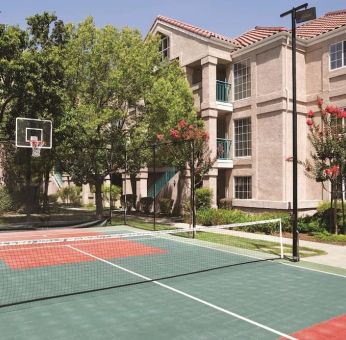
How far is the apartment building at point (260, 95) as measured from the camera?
23.5 metres

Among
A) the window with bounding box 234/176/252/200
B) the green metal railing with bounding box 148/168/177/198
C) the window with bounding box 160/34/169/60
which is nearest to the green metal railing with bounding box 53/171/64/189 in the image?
the green metal railing with bounding box 148/168/177/198

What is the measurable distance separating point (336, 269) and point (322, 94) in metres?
14.2

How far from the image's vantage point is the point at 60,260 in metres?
13.7

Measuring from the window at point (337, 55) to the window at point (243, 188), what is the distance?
28.0 ft

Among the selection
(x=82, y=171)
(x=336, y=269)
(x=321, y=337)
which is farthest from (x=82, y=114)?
(x=321, y=337)

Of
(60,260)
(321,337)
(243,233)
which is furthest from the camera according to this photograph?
(243,233)

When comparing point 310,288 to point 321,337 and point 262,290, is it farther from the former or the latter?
point 321,337

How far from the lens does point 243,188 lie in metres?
26.4

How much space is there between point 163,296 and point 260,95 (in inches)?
732

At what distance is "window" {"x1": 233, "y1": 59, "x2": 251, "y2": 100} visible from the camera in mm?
26312

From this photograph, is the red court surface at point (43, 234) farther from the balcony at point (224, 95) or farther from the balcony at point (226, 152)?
the balcony at point (224, 95)

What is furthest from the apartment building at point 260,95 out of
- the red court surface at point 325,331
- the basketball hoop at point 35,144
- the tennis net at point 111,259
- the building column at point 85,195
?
the building column at point 85,195

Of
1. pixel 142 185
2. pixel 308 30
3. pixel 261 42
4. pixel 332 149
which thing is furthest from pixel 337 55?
pixel 142 185

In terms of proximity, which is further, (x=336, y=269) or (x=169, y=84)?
(x=169, y=84)
